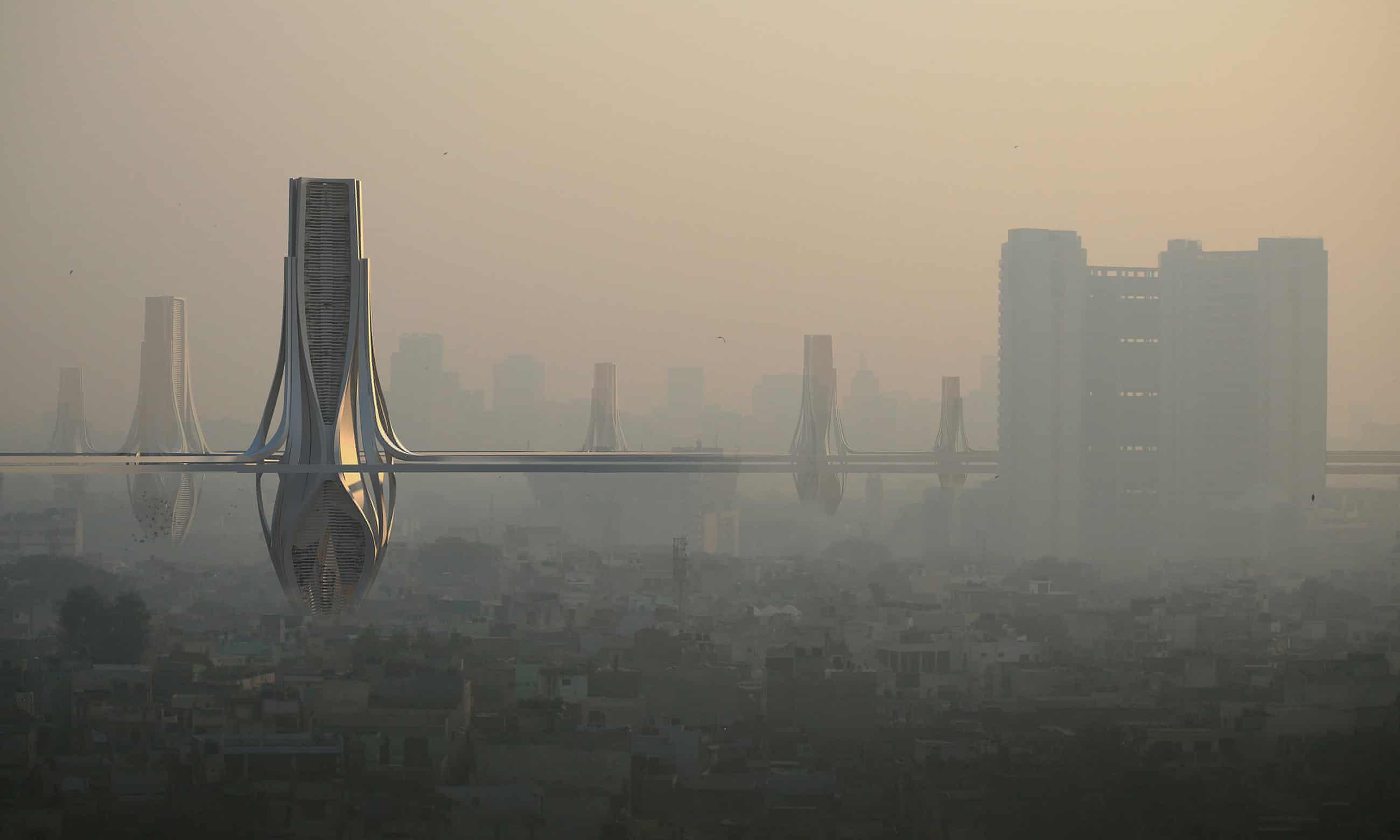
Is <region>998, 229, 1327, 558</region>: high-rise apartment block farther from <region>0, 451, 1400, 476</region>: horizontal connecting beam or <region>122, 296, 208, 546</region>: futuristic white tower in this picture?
<region>122, 296, 208, 546</region>: futuristic white tower

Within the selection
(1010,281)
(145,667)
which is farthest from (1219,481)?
(145,667)

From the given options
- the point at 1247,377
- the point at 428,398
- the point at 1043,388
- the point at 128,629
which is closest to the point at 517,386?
the point at 428,398

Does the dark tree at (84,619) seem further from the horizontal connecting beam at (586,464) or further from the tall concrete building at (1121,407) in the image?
the tall concrete building at (1121,407)

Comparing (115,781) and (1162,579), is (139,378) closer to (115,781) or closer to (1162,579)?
(115,781)

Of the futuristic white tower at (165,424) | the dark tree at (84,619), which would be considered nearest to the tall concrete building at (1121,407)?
the futuristic white tower at (165,424)

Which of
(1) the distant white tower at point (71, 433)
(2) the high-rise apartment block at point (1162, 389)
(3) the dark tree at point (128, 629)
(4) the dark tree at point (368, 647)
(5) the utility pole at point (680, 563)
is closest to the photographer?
(4) the dark tree at point (368, 647)

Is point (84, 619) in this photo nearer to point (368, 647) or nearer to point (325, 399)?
point (368, 647)

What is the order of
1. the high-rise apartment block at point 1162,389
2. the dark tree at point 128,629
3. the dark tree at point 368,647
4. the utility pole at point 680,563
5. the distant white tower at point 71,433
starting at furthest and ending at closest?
the high-rise apartment block at point 1162,389
the distant white tower at point 71,433
the utility pole at point 680,563
the dark tree at point 128,629
the dark tree at point 368,647
